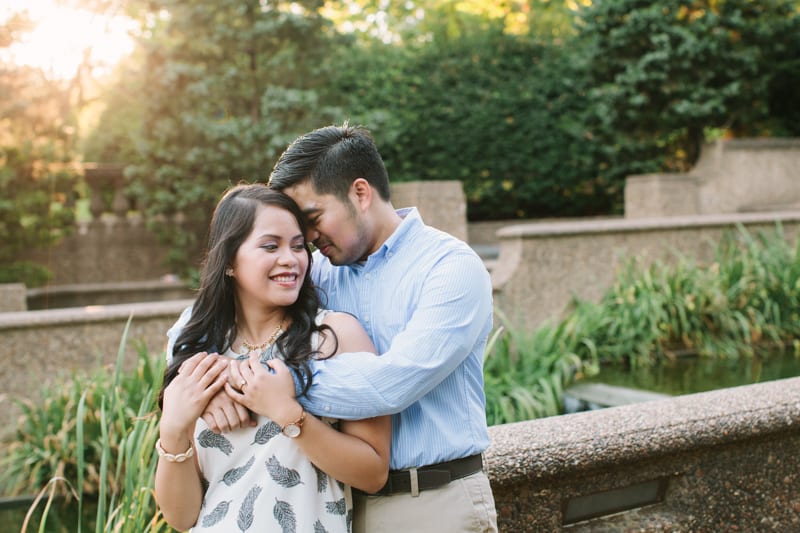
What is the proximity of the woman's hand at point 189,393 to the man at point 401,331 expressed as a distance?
0.22m

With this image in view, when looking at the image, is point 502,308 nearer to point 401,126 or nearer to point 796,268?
point 796,268

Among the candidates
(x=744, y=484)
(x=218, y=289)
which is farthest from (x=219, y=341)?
(x=744, y=484)

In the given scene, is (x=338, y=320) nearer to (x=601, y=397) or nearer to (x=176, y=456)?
(x=176, y=456)

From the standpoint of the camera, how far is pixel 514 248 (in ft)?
23.2

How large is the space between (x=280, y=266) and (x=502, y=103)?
39.1 feet

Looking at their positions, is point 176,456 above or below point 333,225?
below

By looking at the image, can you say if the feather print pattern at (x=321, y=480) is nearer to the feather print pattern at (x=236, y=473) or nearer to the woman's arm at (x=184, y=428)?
the feather print pattern at (x=236, y=473)

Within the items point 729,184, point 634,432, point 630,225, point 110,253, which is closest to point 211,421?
point 634,432

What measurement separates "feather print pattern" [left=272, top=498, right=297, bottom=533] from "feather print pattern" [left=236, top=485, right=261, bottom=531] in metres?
0.05

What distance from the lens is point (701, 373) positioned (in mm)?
6309

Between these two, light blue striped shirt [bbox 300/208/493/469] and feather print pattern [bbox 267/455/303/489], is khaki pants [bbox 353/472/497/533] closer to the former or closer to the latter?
light blue striped shirt [bbox 300/208/493/469]

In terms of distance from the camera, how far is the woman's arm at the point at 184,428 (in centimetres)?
182

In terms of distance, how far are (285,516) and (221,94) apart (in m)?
9.82

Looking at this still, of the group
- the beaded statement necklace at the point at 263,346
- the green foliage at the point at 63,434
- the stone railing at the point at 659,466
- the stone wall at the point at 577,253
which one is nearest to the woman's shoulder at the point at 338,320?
the beaded statement necklace at the point at 263,346
